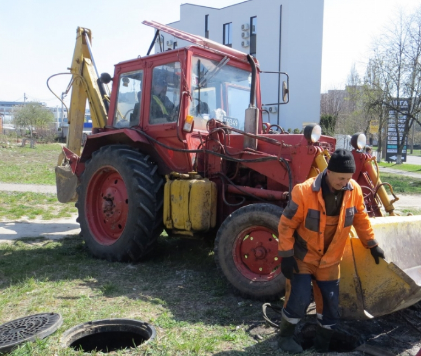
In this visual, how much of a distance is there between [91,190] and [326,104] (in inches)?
1592

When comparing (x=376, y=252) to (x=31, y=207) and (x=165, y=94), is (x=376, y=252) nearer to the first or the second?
(x=165, y=94)

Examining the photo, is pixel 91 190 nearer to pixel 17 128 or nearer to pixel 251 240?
pixel 251 240

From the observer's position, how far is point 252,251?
4758mm

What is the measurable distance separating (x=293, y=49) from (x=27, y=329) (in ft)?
102

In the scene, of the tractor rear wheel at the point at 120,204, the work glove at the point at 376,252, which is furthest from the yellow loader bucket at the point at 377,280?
the tractor rear wheel at the point at 120,204

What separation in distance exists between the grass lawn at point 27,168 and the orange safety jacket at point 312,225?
12228 mm

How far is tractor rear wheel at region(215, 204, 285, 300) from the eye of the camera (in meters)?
4.59

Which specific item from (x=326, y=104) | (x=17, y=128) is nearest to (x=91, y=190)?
(x=326, y=104)

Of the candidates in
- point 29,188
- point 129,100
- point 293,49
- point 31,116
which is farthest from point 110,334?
point 31,116

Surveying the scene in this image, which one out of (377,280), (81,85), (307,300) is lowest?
(307,300)

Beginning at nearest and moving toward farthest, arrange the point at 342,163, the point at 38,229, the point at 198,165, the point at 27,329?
1. the point at 342,163
2. the point at 27,329
3. the point at 198,165
4. the point at 38,229

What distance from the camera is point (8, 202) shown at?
34.8ft

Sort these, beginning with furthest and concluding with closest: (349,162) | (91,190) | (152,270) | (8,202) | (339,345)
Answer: (8,202), (91,190), (152,270), (339,345), (349,162)

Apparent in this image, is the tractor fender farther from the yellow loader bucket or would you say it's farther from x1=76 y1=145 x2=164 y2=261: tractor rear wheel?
the yellow loader bucket
